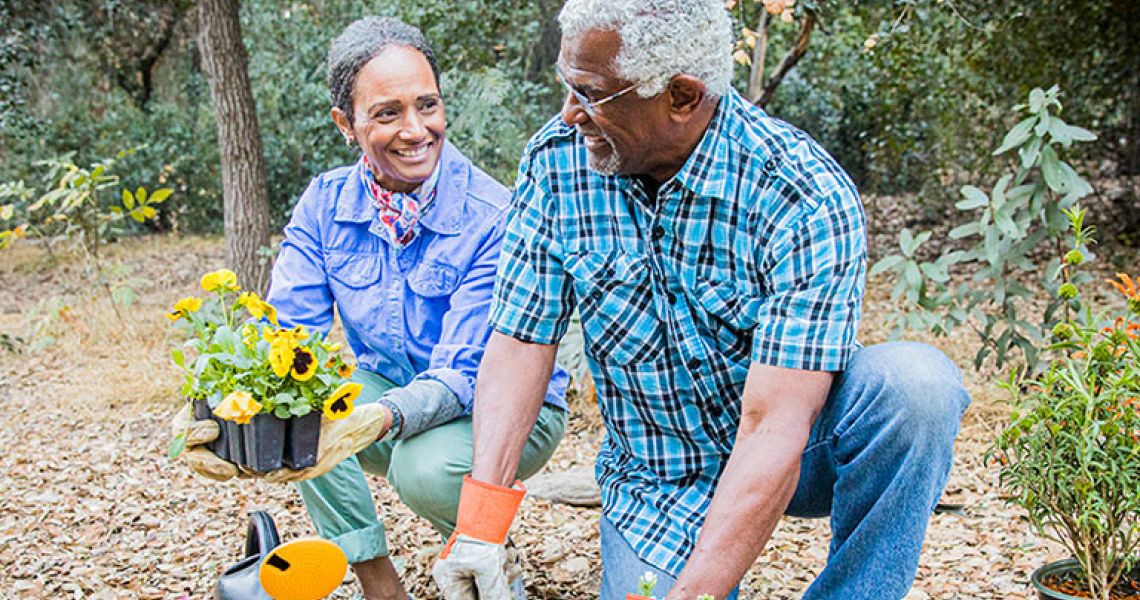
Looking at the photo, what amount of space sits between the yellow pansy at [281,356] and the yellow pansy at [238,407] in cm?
6

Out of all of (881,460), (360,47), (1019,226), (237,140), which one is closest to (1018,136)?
(1019,226)

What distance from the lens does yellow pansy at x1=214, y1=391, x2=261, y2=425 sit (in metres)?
1.59

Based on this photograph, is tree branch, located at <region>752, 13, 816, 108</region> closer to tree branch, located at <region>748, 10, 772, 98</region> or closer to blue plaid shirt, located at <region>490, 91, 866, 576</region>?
Result: tree branch, located at <region>748, 10, 772, 98</region>

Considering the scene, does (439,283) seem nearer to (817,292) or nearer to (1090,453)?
(817,292)

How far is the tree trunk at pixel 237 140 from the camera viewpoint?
5.09 metres

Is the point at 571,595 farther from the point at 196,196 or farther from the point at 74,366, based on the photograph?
the point at 196,196

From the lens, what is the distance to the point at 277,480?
1.78 m

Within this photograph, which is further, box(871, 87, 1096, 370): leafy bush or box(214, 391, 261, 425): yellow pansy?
box(871, 87, 1096, 370): leafy bush

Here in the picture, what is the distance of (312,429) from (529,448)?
1.50 ft

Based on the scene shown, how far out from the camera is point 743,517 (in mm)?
1517

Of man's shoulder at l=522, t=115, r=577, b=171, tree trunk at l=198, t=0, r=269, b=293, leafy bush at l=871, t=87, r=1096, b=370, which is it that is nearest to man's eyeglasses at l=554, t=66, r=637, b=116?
man's shoulder at l=522, t=115, r=577, b=171

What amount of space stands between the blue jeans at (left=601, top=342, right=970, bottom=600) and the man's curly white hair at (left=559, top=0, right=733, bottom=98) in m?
0.56

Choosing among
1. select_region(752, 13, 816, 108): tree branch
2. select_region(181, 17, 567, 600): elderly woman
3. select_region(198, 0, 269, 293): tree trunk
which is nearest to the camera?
select_region(181, 17, 567, 600): elderly woman

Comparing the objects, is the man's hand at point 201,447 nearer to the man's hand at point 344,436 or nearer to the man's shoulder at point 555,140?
the man's hand at point 344,436
